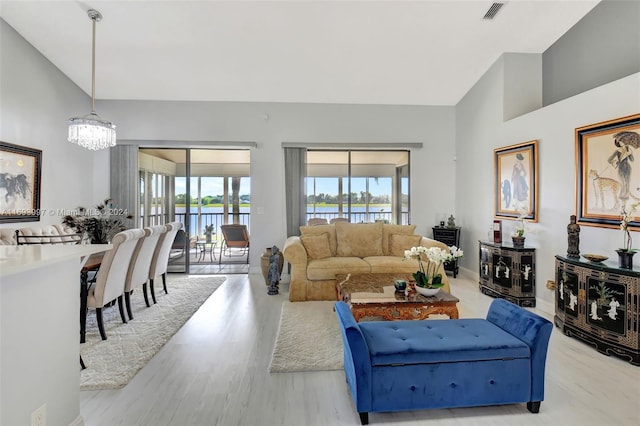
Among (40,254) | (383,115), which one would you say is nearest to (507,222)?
(383,115)

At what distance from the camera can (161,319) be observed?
3.42 m

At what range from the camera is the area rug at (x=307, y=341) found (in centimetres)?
246

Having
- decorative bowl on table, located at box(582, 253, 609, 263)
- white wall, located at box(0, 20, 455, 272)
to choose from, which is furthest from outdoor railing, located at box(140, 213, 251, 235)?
decorative bowl on table, located at box(582, 253, 609, 263)

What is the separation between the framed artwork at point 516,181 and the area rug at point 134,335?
14.4 ft

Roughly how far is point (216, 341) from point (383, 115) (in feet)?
15.2

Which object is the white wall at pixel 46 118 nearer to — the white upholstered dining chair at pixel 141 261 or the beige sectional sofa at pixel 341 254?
the white upholstered dining chair at pixel 141 261

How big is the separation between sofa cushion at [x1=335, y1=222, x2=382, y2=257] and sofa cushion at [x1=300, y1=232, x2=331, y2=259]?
295 mm

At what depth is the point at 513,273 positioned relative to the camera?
3904 mm

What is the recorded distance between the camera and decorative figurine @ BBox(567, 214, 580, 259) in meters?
3.15

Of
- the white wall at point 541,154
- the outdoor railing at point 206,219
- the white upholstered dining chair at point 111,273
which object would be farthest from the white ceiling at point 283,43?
the white upholstered dining chair at point 111,273

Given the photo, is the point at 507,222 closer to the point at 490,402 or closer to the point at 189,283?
the point at 490,402

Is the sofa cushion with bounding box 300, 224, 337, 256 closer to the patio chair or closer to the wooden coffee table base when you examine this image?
the patio chair

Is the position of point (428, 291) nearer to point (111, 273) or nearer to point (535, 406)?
point (535, 406)

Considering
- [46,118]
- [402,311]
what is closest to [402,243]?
[402,311]
